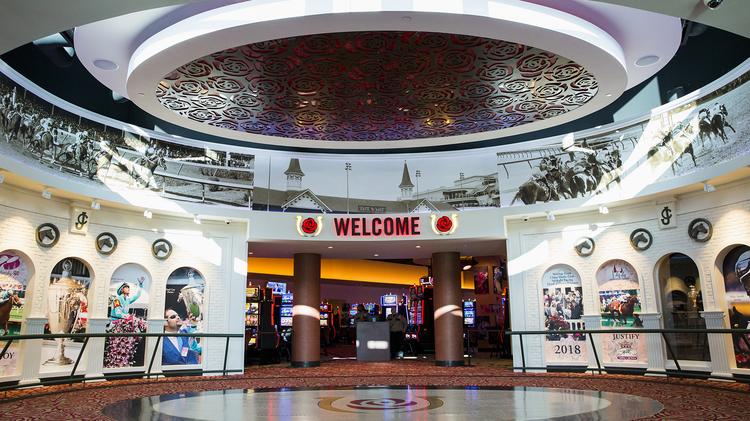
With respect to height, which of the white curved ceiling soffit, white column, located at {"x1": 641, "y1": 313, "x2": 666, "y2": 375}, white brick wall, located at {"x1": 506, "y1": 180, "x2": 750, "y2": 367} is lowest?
white column, located at {"x1": 641, "y1": 313, "x2": 666, "y2": 375}

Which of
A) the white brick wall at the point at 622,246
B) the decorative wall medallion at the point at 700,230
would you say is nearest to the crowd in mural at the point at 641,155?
the white brick wall at the point at 622,246

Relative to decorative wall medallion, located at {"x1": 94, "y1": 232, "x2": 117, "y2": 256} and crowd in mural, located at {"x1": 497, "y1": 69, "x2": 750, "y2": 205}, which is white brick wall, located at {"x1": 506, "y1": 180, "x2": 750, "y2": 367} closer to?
crowd in mural, located at {"x1": 497, "y1": 69, "x2": 750, "y2": 205}

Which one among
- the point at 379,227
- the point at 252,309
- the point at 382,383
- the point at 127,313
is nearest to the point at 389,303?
the point at 252,309

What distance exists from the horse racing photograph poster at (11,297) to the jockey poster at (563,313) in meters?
11.0

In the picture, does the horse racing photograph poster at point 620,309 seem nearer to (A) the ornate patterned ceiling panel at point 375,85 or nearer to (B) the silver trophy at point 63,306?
(A) the ornate patterned ceiling panel at point 375,85

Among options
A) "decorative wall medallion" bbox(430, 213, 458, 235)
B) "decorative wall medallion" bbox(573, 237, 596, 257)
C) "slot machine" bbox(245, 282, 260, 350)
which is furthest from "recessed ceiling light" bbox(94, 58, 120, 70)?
"decorative wall medallion" bbox(573, 237, 596, 257)

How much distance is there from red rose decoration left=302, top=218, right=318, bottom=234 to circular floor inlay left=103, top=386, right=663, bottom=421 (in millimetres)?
5241

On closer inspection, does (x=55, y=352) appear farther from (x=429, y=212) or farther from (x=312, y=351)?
(x=429, y=212)

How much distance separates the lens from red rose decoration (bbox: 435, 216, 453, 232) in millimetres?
13125

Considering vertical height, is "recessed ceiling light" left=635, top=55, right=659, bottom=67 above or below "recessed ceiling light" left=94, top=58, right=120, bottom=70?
below

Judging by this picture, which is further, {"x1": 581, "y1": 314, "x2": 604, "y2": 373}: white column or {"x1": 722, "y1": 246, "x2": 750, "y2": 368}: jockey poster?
{"x1": 581, "y1": 314, "x2": 604, "y2": 373}: white column

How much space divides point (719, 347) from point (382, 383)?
6.37 m

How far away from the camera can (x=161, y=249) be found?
496 inches

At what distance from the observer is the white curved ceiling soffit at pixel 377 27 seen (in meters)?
7.09
